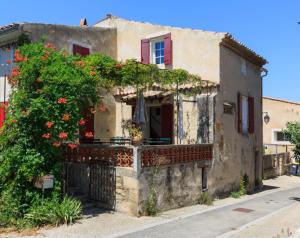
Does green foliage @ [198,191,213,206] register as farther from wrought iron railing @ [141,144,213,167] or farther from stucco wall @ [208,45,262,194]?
wrought iron railing @ [141,144,213,167]

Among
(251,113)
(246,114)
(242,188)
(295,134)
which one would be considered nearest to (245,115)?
(246,114)

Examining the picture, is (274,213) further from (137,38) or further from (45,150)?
(137,38)

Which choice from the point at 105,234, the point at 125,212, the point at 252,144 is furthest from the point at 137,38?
the point at 105,234

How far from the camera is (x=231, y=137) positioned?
17.6 meters

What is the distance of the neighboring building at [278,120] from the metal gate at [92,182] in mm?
20942

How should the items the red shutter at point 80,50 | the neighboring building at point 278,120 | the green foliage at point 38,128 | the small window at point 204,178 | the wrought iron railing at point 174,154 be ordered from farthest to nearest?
the neighboring building at point 278,120, the red shutter at point 80,50, the small window at point 204,178, the wrought iron railing at point 174,154, the green foliage at point 38,128

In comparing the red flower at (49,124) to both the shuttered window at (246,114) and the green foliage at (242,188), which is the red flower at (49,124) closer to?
the green foliage at (242,188)

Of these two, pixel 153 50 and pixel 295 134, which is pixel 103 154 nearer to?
pixel 153 50

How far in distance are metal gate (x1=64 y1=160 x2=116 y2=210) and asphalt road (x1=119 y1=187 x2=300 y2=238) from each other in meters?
2.37

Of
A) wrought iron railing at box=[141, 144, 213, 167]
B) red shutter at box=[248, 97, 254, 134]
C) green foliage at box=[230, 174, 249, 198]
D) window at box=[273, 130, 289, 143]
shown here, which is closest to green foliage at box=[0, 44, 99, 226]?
wrought iron railing at box=[141, 144, 213, 167]

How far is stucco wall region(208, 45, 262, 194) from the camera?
643 inches

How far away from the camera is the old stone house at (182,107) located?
13188mm

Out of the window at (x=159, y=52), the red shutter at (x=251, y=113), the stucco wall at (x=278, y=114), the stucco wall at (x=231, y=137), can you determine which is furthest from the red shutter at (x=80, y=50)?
the stucco wall at (x=278, y=114)

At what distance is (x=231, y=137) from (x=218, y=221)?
641 cm
